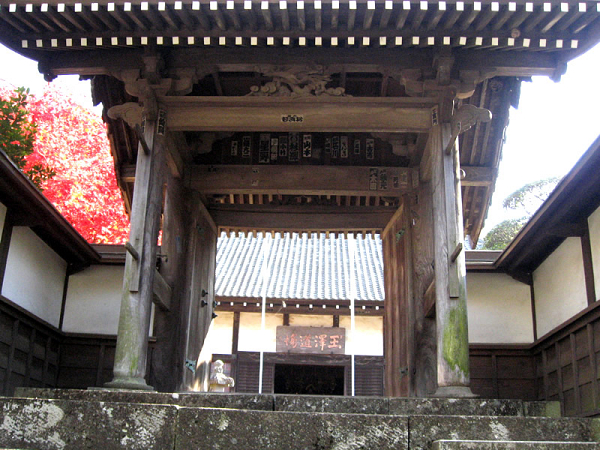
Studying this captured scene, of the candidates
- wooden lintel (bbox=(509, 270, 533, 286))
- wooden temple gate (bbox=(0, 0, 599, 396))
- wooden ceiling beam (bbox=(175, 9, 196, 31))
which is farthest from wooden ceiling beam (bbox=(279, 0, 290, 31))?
Result: wooden lintel (bbox=(509, 270, 533, 286))

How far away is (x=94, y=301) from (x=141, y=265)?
11.8 ft

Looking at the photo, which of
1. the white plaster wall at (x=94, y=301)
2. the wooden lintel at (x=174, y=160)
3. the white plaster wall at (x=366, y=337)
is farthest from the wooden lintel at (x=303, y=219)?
the white plaster wall at (x=366, y=337)

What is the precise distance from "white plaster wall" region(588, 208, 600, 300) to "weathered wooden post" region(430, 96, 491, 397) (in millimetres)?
1661

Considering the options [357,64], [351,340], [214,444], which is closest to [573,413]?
[357,64]

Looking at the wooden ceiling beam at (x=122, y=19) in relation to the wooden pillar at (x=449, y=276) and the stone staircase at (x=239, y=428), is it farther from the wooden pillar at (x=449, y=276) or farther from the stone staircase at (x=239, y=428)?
the stone staircase at (x=239, y=428)

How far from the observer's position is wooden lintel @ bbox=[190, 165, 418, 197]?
877 centimetres

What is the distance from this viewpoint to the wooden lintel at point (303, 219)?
9.77 m

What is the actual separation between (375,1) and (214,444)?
405cm

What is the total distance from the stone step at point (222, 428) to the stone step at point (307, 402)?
883mm

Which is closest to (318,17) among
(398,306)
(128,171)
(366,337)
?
(128,171)

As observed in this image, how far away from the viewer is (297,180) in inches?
346

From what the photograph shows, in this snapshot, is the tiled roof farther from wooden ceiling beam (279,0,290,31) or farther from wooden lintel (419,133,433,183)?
wooden ceiling beam (279,0,290,31)

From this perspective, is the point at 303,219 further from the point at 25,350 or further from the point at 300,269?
the point at 300,269

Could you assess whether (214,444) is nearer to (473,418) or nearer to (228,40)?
(473,418)
